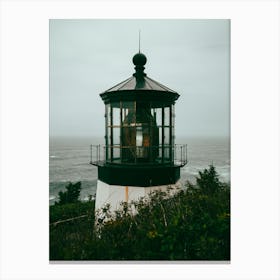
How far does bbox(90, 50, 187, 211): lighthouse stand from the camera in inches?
157

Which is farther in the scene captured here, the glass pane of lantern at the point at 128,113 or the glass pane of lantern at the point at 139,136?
the glass pane of lantern at the point at 139,136

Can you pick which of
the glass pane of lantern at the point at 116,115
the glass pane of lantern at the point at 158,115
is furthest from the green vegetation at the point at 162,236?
the glass pane of lantern at the point at 116,115

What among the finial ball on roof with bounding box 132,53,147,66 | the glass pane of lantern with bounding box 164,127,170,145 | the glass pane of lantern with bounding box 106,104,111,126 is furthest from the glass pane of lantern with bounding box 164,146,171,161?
the finial ball on roof with bounding box 132,53,147,66

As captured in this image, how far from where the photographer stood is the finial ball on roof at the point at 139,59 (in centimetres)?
417

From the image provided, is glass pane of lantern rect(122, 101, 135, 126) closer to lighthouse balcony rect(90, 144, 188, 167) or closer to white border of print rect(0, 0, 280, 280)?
lighthouse balcony rect(90, 144, 188, 167)

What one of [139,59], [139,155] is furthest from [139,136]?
[139,59]

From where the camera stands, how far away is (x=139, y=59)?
4.17 m
